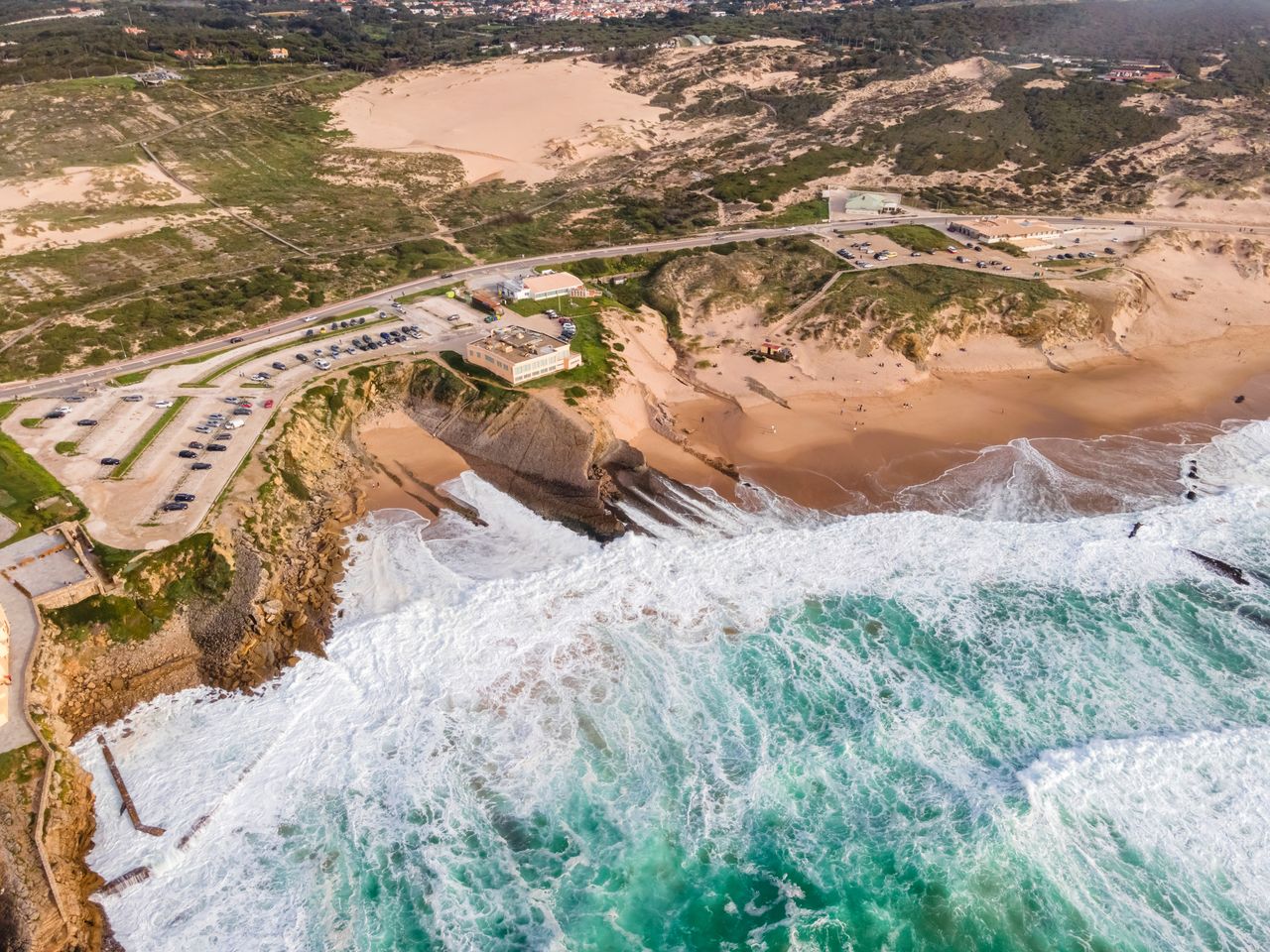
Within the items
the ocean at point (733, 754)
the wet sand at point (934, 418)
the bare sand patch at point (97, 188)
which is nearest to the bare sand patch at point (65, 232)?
the bare sand patch at point (97, 188)

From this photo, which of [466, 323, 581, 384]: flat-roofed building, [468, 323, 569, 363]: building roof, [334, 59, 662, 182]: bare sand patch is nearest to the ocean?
[466, 323, 581, 384]: flat-roofed building

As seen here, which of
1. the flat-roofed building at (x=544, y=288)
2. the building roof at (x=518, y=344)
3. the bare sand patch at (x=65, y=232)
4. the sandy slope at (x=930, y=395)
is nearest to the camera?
the sandy slope at (x=930, y=395)

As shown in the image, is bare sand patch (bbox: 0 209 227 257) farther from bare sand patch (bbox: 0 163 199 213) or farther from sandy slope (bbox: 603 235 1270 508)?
sandy slope (bbox: 603 235 1270 508)

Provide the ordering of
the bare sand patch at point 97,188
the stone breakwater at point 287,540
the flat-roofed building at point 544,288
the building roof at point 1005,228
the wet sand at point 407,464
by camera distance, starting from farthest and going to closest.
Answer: the building roof at point 1005,228 < the bare sand patch at point 97,188 < the flat-roofed building at point 544,288 < the wet sand at point 407,464 < the stone breakwater at point 287,540

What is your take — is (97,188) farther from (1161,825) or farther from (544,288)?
(1161,825)

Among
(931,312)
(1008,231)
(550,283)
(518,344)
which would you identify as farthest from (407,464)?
(1008,231)

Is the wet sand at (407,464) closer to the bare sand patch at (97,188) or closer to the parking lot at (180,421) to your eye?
the parking lot at (180,421)
